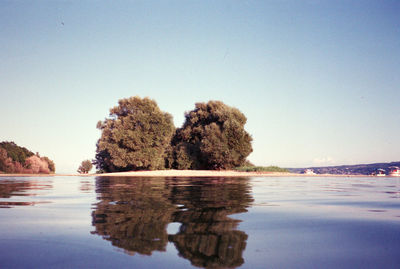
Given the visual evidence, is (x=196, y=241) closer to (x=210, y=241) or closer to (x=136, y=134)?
(x=210, y=241)

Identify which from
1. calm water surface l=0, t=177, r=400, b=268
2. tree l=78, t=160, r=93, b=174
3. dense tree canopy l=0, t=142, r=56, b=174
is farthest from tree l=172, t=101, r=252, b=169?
calm water surface l=0, t=177, r=400, b=268

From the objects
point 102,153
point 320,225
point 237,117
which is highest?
point 237,117

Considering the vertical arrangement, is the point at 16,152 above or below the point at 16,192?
above

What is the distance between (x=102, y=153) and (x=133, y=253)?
1573 inches

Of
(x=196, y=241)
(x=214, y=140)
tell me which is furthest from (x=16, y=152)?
(x=196, y=241)

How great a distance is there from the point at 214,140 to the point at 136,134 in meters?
9.31

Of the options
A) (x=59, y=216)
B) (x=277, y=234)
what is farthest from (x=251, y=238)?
(x=59, y=216)

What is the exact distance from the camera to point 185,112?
45781mm

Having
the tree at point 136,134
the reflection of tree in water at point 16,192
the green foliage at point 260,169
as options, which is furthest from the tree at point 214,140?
the reflection of tree in water at point 16,192

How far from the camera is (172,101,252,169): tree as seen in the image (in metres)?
35.7

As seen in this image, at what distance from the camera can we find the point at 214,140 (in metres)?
35.5

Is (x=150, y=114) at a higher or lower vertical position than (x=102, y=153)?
higher

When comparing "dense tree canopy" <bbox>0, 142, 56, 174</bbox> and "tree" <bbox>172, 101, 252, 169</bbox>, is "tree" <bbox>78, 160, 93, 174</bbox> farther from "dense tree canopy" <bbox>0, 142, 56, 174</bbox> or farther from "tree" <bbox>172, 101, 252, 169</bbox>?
"tree" <bbox>172, 101, 252, 169</bbox>

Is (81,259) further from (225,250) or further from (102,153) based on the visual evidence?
(102,153)
